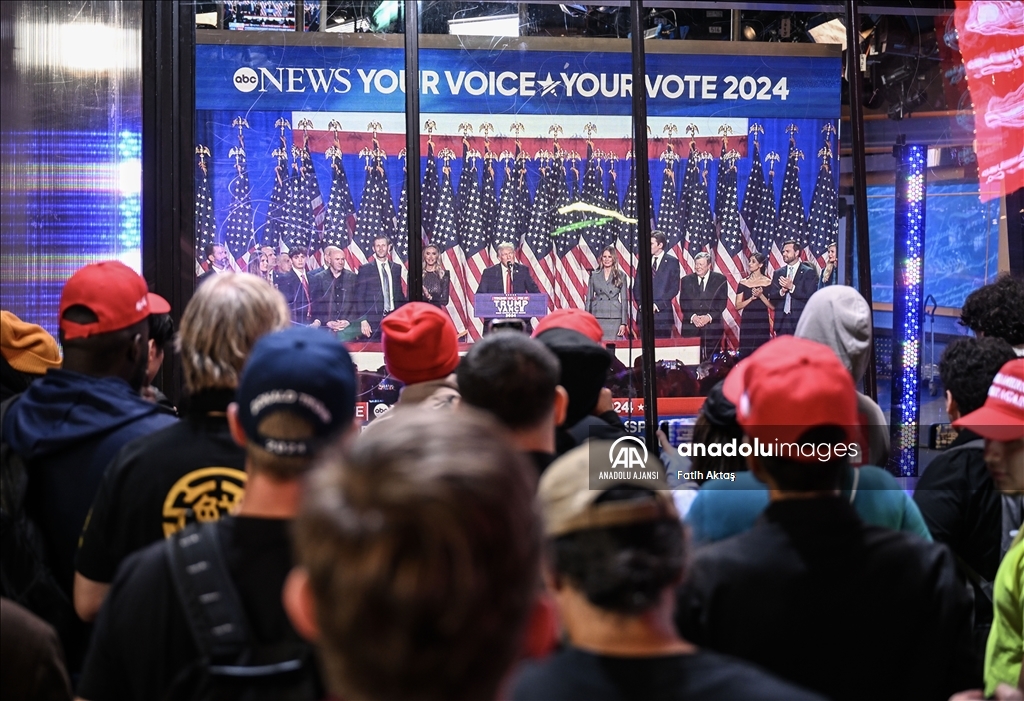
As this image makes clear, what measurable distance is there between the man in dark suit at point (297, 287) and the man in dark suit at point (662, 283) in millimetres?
1835

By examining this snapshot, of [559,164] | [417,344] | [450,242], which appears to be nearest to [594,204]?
[559,164]

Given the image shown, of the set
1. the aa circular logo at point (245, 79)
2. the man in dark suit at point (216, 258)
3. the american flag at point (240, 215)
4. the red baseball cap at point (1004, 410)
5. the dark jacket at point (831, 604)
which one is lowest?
the dark jacket at point (831, 604)

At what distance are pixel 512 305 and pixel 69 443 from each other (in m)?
3.62

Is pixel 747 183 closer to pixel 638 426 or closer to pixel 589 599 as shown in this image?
pixel 638 426

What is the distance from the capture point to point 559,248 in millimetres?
6203

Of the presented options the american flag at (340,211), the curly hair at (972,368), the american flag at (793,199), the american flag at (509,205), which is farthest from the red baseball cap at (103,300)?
the american flag at (793,199)

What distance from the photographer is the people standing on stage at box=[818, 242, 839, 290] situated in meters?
6.19

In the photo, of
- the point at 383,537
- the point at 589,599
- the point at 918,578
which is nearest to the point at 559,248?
the point at 918,578

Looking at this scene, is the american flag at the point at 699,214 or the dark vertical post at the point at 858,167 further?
the american flag at the point at 699,214

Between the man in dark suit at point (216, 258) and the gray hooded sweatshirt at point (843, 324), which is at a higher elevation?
the man in dark suit at point (216, 258)

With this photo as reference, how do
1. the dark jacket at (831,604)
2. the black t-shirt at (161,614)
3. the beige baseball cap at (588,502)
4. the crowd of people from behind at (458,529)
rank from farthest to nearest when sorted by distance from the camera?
the dark jacket at (831,604) < the black t-shirt at (161,614) < the beige baseball cap at (588,502) < the crowd of people from behind at (458,529)

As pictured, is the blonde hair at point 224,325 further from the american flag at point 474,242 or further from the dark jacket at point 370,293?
the american flag at point 474,242

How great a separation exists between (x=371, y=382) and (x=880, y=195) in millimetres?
3038

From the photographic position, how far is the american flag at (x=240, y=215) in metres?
5.75
